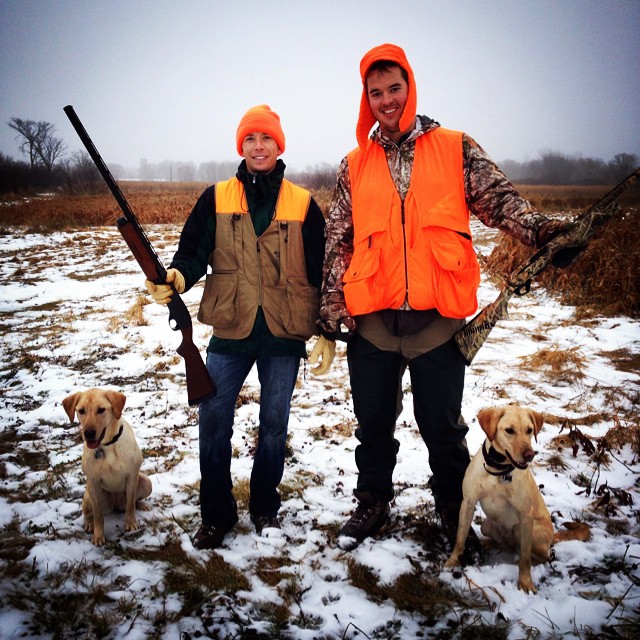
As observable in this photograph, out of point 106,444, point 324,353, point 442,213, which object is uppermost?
point 442,213

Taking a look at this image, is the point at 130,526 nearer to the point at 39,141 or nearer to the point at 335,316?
the point at 335,316

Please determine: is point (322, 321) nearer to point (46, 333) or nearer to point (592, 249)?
point (46, 333)

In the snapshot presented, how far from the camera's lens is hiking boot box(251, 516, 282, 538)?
9.52ft

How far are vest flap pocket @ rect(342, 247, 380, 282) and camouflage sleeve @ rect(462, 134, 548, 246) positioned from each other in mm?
661

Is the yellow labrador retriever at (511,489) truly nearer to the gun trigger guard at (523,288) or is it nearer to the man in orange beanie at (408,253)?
the man in orange beanie at (408,253)

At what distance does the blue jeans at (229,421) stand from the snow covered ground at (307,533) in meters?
0.37

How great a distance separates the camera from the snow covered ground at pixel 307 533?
2.21 m

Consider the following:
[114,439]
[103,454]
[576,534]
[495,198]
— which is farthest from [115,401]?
[576,534]

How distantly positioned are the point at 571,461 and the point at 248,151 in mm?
3874

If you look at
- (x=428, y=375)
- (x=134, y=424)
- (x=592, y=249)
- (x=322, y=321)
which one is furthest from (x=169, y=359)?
(x=592, y=249)

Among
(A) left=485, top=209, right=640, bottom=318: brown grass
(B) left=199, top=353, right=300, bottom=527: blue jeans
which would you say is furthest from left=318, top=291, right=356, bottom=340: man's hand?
(A) left=485, top=209, right=640, bottom=318: brown grass

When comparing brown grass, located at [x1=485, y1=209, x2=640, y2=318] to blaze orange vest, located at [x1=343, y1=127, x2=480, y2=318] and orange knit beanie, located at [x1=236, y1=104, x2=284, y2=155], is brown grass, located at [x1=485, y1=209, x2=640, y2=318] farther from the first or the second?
orange knit beanie, located at [x1=236, y1=104, x2=284, y2=155]

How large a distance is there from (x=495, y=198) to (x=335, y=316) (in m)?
1.22

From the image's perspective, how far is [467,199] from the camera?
2426mm
